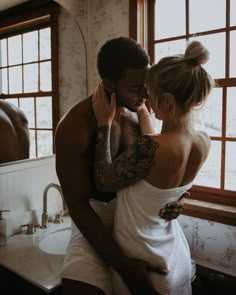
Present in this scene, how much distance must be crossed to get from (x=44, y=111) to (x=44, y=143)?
0.60 feet

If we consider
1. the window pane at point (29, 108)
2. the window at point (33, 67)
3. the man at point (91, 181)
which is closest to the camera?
the man at point (91, 181)

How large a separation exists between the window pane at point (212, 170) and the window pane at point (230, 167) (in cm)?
4

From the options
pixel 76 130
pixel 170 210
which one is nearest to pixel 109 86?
pixel 76 130

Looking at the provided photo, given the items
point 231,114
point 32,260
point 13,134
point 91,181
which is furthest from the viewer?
point 231,114

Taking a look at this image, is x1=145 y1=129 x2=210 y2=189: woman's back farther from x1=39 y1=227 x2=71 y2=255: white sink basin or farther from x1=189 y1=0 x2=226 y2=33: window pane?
x1=189 y1=0 x2=226 y2=33: window pane

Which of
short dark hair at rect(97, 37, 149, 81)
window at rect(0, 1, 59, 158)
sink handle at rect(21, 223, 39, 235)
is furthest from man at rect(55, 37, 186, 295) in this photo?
window at rect(0, 1, 59, 158)

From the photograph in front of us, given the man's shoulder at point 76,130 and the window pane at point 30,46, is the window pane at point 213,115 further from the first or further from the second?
the window pane at point 30,46

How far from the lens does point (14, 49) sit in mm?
1551

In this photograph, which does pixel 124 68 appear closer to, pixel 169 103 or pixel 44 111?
pixel 169 103

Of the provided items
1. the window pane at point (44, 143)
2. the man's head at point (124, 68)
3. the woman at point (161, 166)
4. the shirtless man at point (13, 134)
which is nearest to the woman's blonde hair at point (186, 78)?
the woman at point (161, 166)

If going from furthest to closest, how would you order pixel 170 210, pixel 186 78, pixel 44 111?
1. pixel 44 111
2. pixel 170 210
3. pixel 186 78

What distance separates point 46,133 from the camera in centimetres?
174

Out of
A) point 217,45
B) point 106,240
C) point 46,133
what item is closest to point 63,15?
point 46,133

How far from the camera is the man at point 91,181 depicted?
976 millimetres
